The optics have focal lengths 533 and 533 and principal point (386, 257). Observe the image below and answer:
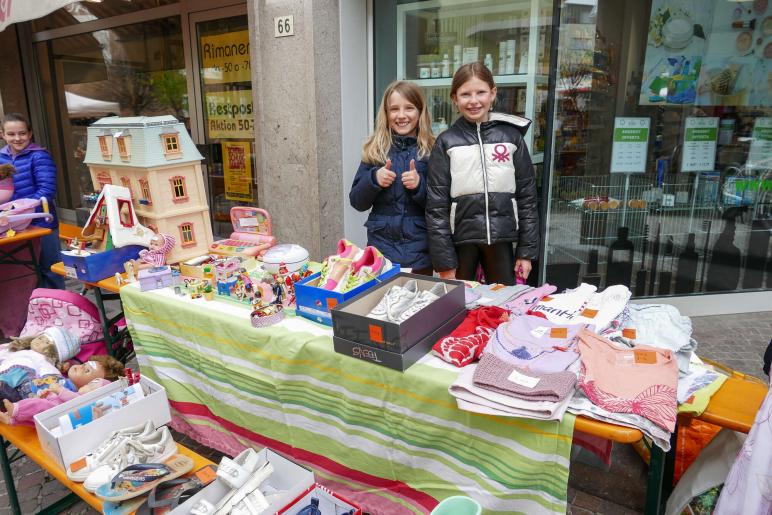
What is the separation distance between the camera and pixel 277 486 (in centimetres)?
184

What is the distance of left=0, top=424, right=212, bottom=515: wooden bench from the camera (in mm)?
1860

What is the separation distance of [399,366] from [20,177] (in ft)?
13.4

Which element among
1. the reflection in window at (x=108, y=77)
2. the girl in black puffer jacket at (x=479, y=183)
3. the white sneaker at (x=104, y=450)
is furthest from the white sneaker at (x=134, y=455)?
the reflection in window at (x=108, y=77)

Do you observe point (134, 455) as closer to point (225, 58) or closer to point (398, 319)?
point (398, 319)

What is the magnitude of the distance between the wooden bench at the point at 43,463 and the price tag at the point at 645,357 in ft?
5.12

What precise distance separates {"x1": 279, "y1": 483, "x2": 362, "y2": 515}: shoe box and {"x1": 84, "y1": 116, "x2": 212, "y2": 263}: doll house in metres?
1.88

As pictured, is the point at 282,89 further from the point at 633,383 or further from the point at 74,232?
the point at 633,383

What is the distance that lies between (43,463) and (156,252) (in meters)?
1.34

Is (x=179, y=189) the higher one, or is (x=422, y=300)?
(x=179, y=189)

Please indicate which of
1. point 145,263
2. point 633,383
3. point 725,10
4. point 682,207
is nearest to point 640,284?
point 682,207

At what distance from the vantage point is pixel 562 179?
14.3ft

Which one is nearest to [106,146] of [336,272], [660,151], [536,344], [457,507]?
[336,272]

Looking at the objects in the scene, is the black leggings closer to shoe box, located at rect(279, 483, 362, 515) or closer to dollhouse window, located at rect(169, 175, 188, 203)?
shoe box, located at rect(279, 483, 362, 515)

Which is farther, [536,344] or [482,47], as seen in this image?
[482,47]
